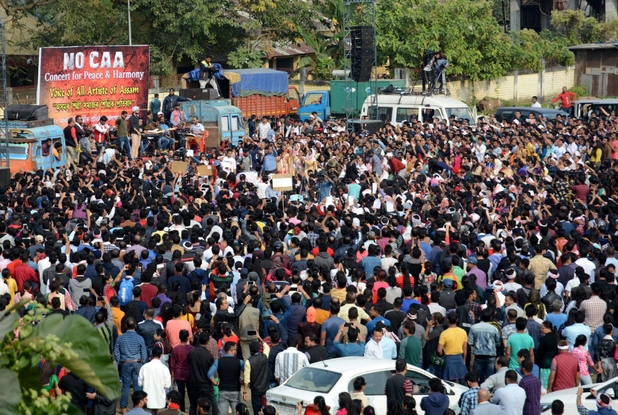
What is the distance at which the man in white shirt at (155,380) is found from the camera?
30.7ft

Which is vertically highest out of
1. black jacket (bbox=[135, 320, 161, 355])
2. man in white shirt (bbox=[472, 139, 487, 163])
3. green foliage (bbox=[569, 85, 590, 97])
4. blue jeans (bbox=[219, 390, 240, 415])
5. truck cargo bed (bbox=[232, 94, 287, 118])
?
green foliage (bbox=[569, 85, 590, 97])

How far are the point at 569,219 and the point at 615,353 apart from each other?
5699mm

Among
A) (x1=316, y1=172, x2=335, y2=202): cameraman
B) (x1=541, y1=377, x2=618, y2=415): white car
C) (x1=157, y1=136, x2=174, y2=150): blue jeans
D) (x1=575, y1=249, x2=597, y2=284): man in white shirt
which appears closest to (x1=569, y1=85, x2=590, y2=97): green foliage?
(x1=157, y1=136, x2=174, y2=150): blue jeans

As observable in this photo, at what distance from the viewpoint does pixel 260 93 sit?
120 ft

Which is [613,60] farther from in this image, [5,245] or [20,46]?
[5,245]

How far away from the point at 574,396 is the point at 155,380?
13.1 ft

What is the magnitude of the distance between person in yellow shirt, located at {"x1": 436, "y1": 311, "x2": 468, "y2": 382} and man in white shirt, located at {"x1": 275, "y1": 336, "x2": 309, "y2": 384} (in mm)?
1430

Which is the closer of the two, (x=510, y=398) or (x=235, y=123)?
(x=510, y=398)

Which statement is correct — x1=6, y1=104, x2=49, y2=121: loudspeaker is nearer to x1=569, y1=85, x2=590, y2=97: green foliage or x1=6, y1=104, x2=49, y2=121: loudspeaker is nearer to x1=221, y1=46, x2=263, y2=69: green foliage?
x1=221, y1=46, x2=263, y2=69: green foliage

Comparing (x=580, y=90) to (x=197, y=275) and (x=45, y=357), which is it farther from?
(x=45, y=357)

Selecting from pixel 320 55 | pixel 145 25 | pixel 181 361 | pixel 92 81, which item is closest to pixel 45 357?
pixel 181 361

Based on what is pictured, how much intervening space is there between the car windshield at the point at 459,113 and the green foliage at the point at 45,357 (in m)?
28.4

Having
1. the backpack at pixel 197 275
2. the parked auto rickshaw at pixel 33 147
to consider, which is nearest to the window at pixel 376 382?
the backpack at pixel 197 275

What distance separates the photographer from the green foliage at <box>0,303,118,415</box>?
192 centimetres
